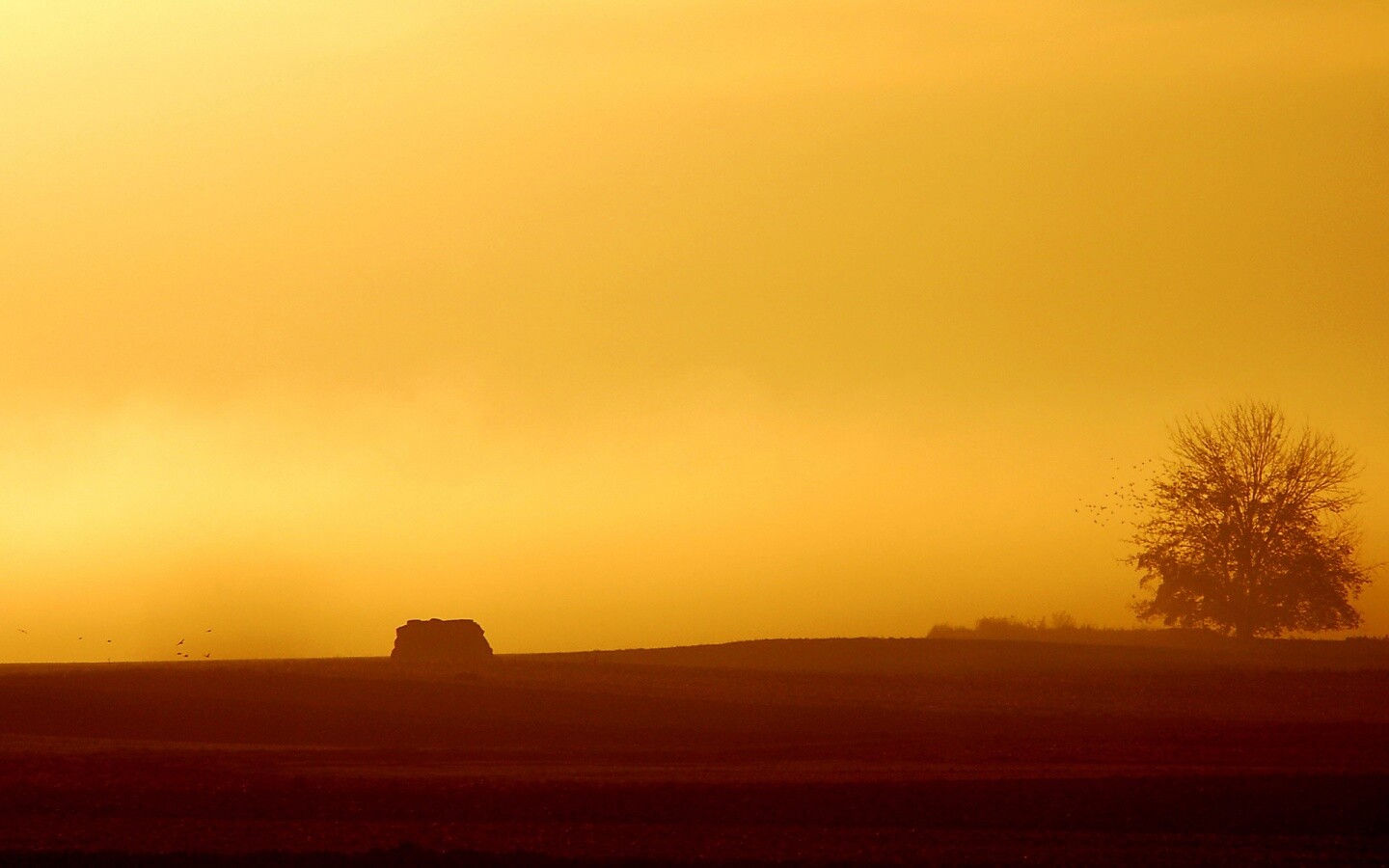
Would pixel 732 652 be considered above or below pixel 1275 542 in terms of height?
below

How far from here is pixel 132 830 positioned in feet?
74.2

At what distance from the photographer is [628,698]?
4216 centimetres

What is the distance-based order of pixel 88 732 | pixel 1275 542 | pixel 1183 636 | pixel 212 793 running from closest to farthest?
pixel 212 793, pixel 88 732, pixel 1275 542, pixel 1183 636

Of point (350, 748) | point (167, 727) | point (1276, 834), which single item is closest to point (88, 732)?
point (167, 727)

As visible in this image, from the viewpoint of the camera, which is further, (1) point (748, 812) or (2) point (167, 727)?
(2) point (167, 727)

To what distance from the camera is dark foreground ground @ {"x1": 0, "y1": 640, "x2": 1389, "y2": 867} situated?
21.6m

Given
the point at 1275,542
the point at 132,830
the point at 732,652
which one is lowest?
the point at 132,830

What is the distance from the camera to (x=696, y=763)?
3181cm

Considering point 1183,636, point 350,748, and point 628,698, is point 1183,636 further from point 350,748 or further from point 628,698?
point 350,748

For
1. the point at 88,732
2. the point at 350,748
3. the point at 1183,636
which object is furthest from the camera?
the point at 1183,636

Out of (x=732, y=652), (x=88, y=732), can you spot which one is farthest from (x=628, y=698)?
(x=732, y=652)

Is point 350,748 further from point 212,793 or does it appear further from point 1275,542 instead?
point 1275,542

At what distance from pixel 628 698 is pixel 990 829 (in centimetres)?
2019

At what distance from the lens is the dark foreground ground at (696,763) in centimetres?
2156
